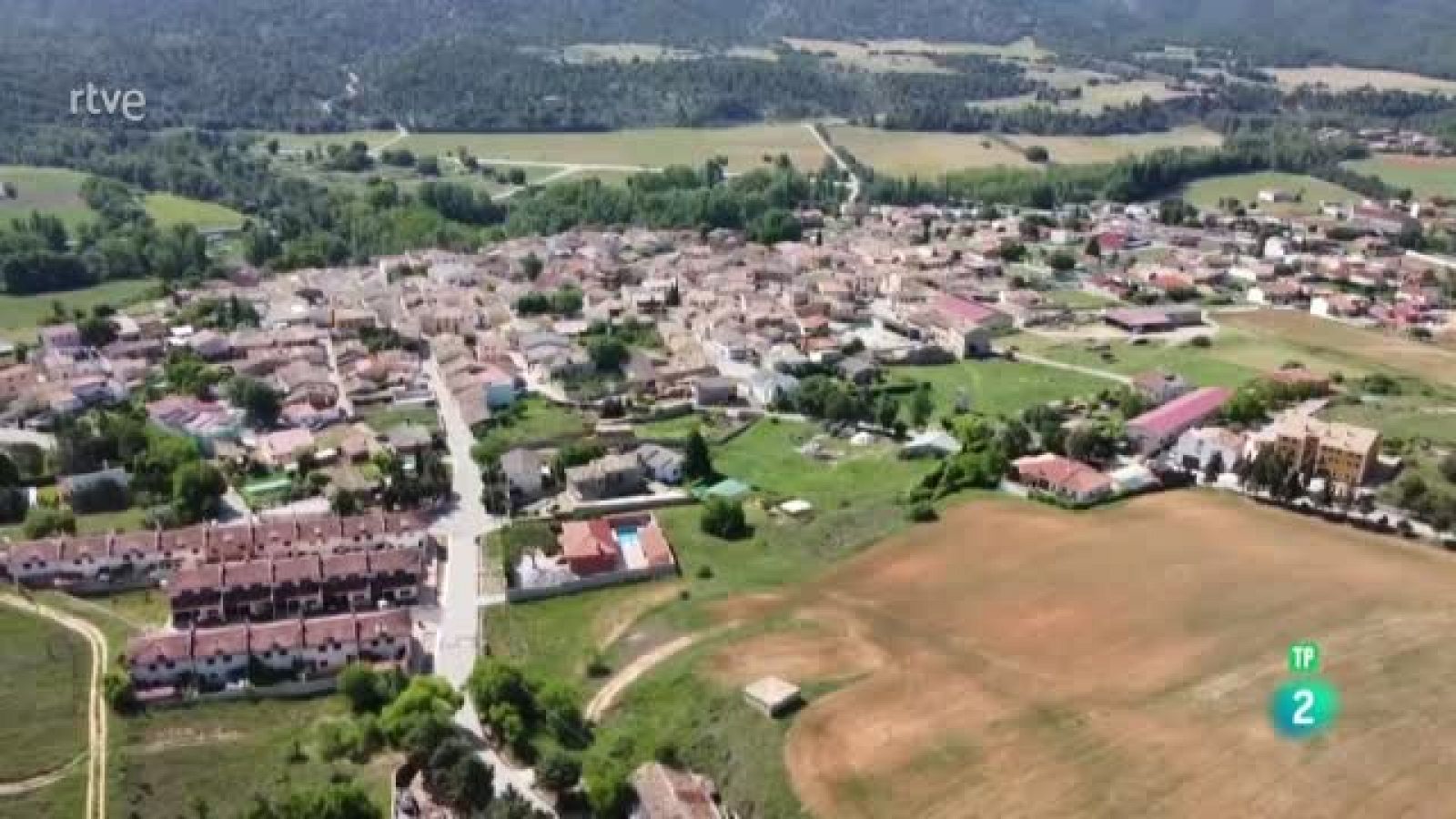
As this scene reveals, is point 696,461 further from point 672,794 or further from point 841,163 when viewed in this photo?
point 841,163

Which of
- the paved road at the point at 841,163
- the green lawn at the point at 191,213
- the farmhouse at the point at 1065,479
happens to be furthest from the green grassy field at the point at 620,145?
the farmhouse at the point at 1065,479

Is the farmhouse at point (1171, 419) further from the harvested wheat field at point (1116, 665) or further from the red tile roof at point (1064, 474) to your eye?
the harvested wheat field at point (1116, 665)

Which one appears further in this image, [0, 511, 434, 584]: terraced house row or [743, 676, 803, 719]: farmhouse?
[0, 511, 434, 584]: terraced house row

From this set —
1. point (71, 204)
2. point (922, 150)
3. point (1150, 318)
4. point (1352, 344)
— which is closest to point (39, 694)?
point (1150, 318)

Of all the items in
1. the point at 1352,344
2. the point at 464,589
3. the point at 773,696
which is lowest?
the point at 464,589

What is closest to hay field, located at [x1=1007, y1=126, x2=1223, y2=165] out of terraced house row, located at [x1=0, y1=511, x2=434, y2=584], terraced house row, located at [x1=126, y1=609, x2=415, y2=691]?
terraced house row, located at [x1=0, y1=511, x2=434, y2=584]

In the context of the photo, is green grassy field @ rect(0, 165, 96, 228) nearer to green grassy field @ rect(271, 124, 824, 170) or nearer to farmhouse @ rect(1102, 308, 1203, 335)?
green grassy field @ rect(271, 124, 824, 170)
